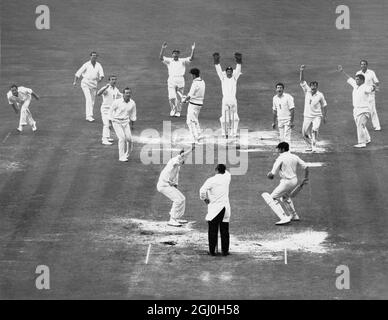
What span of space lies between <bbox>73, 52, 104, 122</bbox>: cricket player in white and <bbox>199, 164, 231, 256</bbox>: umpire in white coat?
11990 mm

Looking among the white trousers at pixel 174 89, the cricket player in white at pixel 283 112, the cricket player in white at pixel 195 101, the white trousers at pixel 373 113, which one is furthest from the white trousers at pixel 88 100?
the white trousers at pixel 373 113

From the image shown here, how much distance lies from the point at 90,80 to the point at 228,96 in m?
5.17

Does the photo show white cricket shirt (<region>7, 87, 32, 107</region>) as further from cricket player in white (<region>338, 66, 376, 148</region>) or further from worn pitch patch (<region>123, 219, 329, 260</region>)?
cricket player in white (<region>338, 66, 376, 148</region>)

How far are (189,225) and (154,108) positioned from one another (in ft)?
36.1

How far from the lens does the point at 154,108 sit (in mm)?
37906

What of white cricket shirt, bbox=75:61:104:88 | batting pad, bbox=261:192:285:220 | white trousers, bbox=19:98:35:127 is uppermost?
white cricket shirt, bbox=75:61:104:88

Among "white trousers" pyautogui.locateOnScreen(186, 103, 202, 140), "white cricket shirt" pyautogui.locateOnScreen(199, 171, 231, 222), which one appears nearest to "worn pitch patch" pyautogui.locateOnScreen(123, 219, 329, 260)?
"white cricket shirt" pyautogui.locateOnScreen(199, 171, 231, 222)

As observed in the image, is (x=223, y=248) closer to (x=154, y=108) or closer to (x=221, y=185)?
(x=221, y=185)

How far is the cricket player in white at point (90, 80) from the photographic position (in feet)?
120

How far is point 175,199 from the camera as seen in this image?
27.3 meters

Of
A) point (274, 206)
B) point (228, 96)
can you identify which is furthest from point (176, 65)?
point (274, 206)

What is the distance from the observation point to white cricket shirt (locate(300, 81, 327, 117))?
3278cm

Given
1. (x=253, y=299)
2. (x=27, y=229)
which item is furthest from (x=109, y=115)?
A: (x=253, y=299)

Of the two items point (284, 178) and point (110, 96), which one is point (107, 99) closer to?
point (110, 96)
